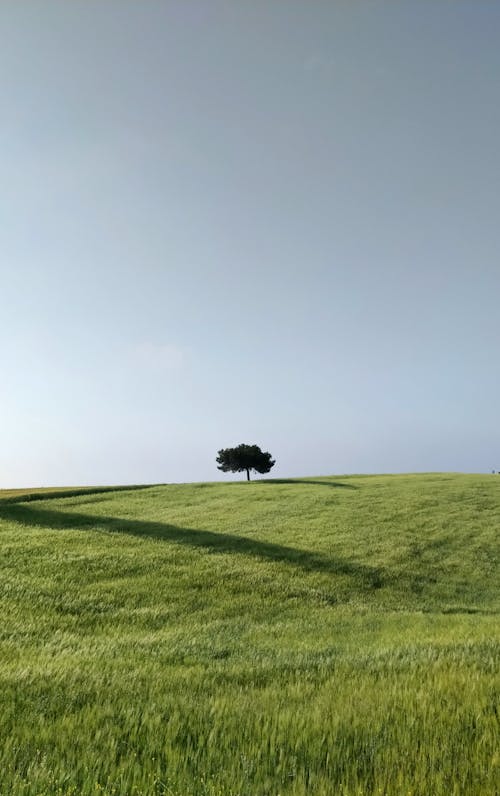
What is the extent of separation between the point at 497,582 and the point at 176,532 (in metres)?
15.1

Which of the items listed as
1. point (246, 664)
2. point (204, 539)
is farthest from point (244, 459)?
point (246, 664)

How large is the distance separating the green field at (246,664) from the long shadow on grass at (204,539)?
0.54 ft

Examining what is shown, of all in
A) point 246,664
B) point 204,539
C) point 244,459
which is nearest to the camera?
point 246,664

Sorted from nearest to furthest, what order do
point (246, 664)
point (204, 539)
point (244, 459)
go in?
point (246, 664), point (204, 539), point (244, 459)

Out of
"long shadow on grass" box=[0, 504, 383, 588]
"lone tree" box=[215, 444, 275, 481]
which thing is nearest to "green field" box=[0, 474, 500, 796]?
"long shadow on grass" box=[0, 504, 383, 588]

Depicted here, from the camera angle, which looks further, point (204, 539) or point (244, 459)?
point (244, 459)

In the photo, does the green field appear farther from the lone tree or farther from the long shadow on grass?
the lone tree

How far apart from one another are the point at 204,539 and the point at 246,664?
15969 mm

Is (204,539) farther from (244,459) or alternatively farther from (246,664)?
(244,459)

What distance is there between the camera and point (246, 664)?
7984mm

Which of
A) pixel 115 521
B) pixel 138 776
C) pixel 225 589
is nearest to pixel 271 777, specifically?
pixel 138 776

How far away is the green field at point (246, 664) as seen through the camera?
4.12 meters

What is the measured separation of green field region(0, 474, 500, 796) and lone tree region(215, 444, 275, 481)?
182 feet

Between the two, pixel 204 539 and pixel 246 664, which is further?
pixel 204 539
